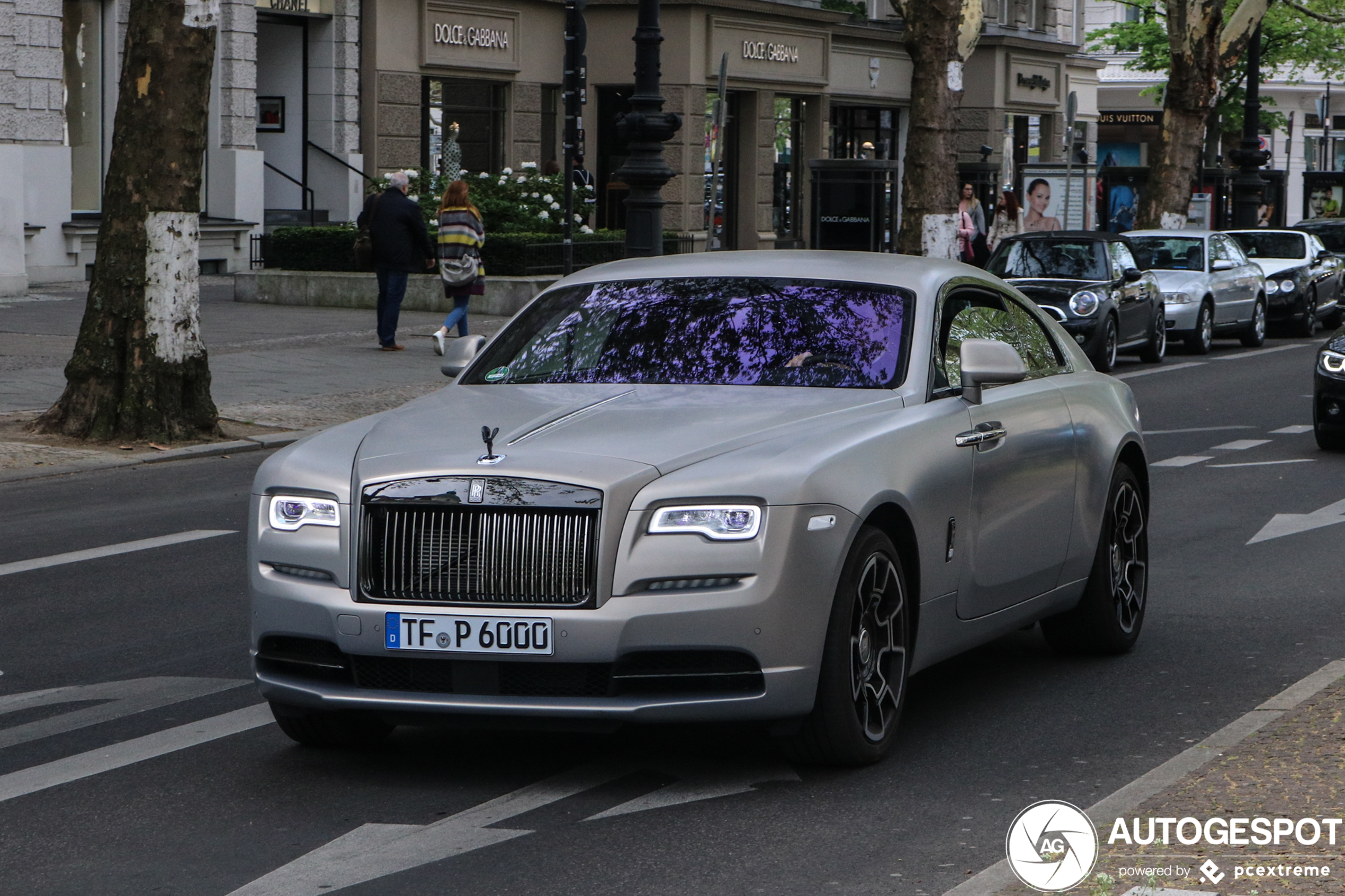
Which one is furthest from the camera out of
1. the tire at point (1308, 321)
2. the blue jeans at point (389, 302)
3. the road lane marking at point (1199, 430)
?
the tire at point (1308, 321)

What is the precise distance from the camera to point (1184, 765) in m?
5.59

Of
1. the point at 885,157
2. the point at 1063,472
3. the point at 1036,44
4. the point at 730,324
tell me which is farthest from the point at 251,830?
the point at 1036,44

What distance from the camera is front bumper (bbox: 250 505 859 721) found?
539cm

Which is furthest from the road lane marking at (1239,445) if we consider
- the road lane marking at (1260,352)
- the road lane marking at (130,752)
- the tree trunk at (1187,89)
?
the tree trunk at (1187,89)

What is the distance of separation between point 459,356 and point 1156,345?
59.1 ft

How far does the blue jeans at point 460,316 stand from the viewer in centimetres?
2141

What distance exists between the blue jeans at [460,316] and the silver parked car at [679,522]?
14.5 m

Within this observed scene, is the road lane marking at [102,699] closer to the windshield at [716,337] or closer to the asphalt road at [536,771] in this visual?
the asphalt road at [536,771]

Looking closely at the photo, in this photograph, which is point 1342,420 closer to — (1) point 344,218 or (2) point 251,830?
(2) point 251,830

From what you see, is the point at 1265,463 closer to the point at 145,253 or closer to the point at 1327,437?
the point at 1327,437

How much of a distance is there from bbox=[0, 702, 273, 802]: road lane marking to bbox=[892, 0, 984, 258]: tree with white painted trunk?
19650 mm

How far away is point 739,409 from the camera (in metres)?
6.11

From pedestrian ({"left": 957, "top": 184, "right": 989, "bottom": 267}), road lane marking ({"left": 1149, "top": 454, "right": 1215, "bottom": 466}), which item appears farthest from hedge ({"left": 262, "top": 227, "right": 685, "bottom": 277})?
road lane marking ({"left": 1149, "top": 454, "right": 1215, "bottom": 466})

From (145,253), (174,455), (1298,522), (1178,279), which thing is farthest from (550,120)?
(1298,522)
